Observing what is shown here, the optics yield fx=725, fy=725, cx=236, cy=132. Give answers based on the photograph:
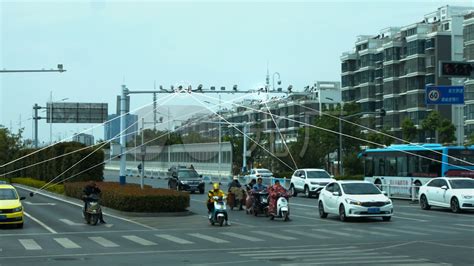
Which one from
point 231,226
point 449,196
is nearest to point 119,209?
point 231,226

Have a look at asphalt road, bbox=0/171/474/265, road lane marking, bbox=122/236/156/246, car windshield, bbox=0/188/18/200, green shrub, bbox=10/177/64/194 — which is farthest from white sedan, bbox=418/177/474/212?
green shrub, bbox=10/177/64/194

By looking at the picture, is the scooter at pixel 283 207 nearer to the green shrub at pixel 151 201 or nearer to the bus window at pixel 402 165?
the green shrub at pixel 151 201

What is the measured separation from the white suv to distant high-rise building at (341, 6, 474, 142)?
41835 millimetres

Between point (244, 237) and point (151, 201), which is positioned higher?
point (151, 201)

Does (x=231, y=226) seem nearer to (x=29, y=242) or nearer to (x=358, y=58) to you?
(x=29, y=242)

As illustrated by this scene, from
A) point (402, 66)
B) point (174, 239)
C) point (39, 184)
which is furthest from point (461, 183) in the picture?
point (402, 66)

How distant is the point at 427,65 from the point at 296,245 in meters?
76.4

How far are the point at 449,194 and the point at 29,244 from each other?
1894cm

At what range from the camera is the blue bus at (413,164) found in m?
39.3

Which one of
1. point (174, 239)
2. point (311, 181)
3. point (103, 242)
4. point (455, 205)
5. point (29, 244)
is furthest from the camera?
point (311, 181)

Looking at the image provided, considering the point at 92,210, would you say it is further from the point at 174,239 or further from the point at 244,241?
the point at 244,241

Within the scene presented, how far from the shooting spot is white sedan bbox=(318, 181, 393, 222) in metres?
25.8

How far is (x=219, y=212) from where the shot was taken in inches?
998

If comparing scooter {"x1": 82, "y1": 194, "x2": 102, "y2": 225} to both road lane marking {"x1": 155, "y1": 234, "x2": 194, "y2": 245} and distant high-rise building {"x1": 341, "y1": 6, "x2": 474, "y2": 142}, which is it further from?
distant high-rise building {"x1": 341, "y1": 6, "x2": 474, "y2": 142}
